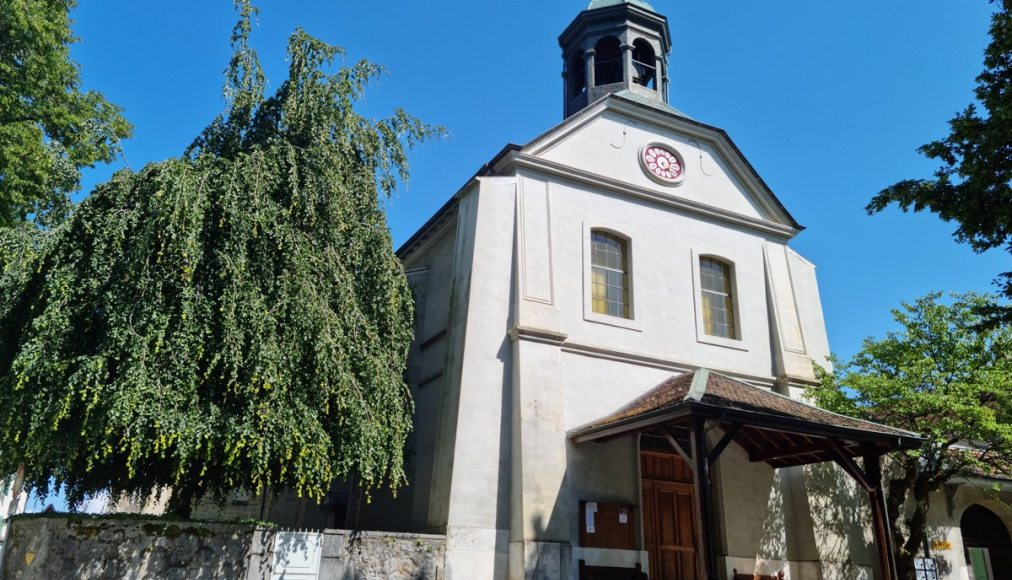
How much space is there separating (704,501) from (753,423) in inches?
55.2

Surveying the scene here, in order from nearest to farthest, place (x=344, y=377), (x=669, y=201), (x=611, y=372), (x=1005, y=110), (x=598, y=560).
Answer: (x=1005, y=110)
(x=344, y=377)
(x=598, y=560)
(x=611, y=372)
(x=669, y=201)

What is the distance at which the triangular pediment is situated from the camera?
1555cm

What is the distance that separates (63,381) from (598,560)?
8.57 meters

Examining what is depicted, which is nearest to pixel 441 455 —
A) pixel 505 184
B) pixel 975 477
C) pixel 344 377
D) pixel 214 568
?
pixel 344 377

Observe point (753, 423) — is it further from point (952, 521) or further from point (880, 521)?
point (952, 521)

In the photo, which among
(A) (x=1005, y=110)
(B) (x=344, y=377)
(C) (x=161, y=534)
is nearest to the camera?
(A) (x=1005, y=110)

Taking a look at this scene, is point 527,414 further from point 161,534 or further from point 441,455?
point 161,534

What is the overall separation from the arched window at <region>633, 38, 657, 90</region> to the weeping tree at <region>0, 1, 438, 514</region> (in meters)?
9.43

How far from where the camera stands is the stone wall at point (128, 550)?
30.3ft

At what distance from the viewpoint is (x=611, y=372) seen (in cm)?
1398

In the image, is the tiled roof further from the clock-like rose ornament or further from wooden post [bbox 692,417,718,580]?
the clock-like rose ornament

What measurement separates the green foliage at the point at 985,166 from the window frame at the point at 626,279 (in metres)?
6.54

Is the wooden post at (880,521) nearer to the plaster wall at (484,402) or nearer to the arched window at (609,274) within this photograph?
the arched window at (609,274)

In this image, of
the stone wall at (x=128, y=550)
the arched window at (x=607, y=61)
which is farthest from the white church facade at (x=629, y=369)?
the stone wall at (x=128, y=550)
